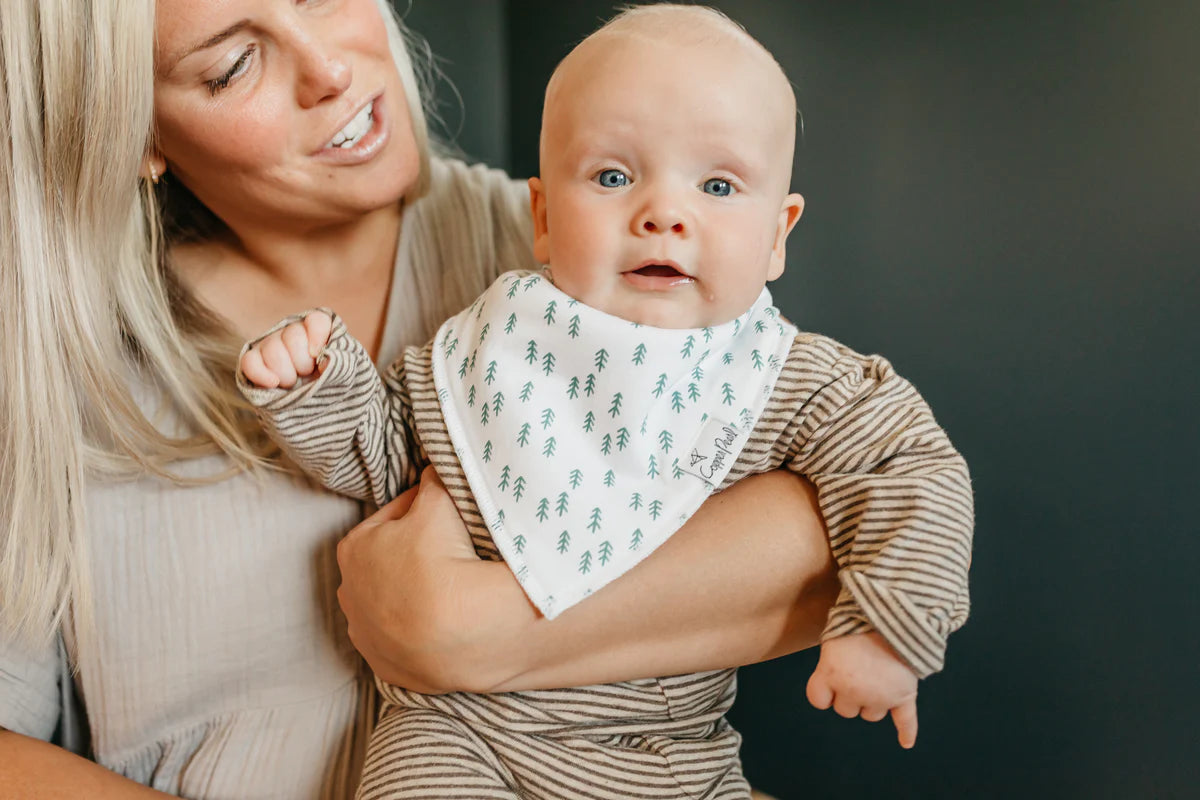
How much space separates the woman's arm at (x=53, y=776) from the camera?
108 centimetres

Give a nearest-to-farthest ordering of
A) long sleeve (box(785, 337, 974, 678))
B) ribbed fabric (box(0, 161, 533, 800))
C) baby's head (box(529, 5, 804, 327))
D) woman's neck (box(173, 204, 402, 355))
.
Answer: long sleeve (box(785, 337, 974, 678))
baby's head (box(529, 5, 804, 327))
ribbed fabric (box(0, 161, 533, 800))
woman's neck (box(173, 204, 402, 355))

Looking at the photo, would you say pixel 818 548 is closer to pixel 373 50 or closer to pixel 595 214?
pixel 595 214

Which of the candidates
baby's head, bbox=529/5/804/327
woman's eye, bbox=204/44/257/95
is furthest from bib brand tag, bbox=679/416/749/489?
woman's eye, bbox=204/44/257/95

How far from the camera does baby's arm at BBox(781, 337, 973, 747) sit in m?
0.88

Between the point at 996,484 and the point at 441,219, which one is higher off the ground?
the point at 441,219

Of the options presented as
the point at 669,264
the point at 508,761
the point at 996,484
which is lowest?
the point at 508,761

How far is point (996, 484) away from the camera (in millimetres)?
1337

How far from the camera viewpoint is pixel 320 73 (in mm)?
1125

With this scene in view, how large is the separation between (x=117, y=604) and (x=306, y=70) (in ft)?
2.39

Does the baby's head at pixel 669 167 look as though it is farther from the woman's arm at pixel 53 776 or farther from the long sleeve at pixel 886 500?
the woman's arm at pixel 53 776

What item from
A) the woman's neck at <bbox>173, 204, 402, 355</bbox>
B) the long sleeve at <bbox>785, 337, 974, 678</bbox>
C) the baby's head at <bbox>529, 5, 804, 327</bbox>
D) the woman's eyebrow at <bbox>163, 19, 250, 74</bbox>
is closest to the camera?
the long sleeve at <bbox>785, 337, 974, 678</bbox>

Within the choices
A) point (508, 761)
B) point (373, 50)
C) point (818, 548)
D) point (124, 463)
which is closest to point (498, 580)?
point (508, 761)

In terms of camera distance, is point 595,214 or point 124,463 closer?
point 595,214

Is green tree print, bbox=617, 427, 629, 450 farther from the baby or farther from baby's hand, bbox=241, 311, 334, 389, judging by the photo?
baby's hand, bbox=241, 311, 334, 389
